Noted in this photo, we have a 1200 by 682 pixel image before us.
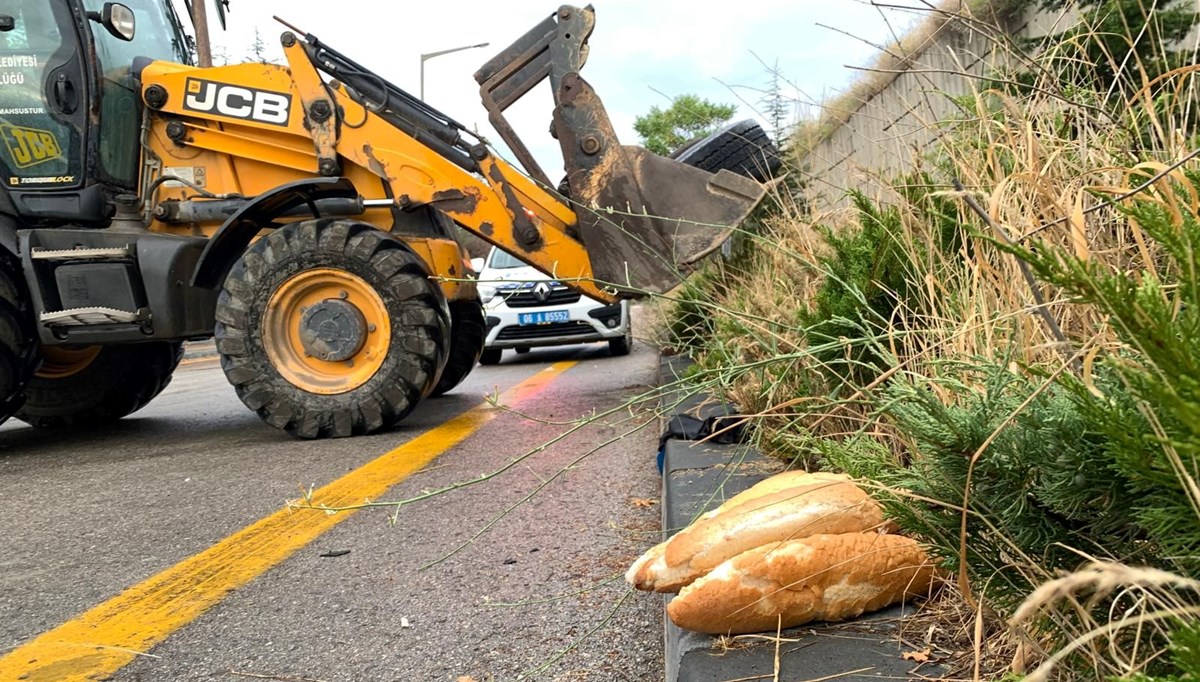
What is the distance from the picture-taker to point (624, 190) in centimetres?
495

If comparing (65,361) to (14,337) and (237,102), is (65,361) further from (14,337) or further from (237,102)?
(237,102)

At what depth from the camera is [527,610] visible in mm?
2068

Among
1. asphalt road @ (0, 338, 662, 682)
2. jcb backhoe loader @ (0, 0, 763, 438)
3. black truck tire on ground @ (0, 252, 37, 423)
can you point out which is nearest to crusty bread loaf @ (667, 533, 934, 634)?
asphalt road @ (0, 338, 662, 682)

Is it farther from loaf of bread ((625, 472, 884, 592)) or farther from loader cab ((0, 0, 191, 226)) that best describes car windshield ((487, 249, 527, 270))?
loaf of bread ((625, 472, 884, 592))

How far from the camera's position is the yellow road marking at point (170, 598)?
1905mm

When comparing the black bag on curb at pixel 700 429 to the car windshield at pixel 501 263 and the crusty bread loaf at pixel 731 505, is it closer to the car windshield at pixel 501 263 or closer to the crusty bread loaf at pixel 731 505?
the crusty bread loaf at pixel 731 505

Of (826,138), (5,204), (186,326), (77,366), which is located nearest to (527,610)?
(826,138)

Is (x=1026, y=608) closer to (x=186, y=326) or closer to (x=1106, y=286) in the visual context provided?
(x=1106, y=286)

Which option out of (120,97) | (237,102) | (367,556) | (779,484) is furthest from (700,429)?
(120,97)

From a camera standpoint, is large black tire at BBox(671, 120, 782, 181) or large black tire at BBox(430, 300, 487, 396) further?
large black tire at BBox(430, 300, 487, 396)

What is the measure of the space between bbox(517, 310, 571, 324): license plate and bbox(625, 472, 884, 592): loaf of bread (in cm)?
750

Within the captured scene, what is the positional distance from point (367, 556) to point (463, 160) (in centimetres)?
311

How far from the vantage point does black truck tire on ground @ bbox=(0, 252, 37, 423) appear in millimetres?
4898

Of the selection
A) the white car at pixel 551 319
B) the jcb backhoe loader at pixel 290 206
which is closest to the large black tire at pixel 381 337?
the jcb backhoe loader at pixel 290 206
